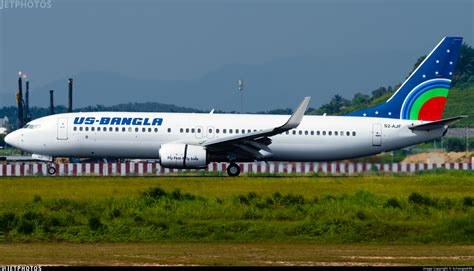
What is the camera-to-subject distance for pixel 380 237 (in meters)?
29.6

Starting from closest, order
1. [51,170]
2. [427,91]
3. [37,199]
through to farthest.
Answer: [37,199] < [51,170] < [427,91]

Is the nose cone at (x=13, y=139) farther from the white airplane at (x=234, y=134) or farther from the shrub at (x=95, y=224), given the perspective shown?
the shrub at (x=95, y=224)

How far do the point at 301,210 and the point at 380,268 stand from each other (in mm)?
11459

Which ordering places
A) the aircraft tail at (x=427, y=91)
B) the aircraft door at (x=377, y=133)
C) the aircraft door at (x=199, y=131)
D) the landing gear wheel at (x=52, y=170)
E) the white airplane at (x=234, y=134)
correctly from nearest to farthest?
the white airplane at (x=234, y=134)
the aircraft door at (x=199, y=131)
the landing gear wheel at (x=52, y=170)
the aircraft door at (x=377, y=133)
the aircraft tail at (x=427, y=91)

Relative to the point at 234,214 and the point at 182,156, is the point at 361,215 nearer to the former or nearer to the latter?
the point at 234,214

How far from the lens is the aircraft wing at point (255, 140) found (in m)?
47.0

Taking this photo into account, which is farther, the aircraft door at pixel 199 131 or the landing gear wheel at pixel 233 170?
the aircraft door at pixel 199 131

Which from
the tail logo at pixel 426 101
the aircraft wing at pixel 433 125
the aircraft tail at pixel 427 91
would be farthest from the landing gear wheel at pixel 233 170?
the tail logo at pixel 426 101

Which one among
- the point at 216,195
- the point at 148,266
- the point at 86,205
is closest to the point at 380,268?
the point at 148,266

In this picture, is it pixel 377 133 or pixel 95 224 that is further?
pixel 377 133

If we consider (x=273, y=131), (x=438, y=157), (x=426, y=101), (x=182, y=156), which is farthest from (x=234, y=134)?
(x=438, y=157)

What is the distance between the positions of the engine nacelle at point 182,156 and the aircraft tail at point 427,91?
8.71 metres

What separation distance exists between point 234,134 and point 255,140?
1.70 metres

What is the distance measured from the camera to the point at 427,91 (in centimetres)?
5262
